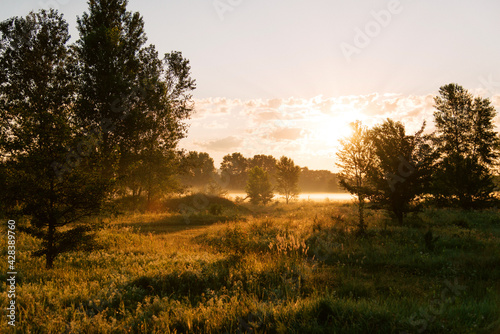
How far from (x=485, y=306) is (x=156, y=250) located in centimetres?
932

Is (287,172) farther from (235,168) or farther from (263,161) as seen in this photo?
(235,168)

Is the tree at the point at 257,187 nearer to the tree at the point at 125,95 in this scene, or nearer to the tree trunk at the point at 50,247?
the tree at the point at 125,95

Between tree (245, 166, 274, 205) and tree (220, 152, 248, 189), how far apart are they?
2588 inches

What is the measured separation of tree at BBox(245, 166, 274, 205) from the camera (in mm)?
51000

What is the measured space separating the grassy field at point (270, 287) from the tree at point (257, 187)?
38.1 metres

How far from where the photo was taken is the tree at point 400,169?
1419 centimetres

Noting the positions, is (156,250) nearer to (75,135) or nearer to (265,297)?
(75,135)

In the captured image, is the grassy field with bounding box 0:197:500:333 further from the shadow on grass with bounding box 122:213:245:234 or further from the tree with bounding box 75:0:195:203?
the tree with bounding box 75:0:195:203

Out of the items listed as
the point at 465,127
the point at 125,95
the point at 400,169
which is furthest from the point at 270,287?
the point at 465,127

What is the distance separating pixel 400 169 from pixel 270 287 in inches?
445

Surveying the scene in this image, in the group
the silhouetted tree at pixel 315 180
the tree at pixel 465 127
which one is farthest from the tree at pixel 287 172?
the silhouetted tree at pixel 315 180

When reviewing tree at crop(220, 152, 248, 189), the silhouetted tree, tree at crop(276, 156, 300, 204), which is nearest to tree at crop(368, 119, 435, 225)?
tree at crop(276, 156, 300, 204)

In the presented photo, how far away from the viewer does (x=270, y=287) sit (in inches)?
248

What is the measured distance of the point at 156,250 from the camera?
10273mm
